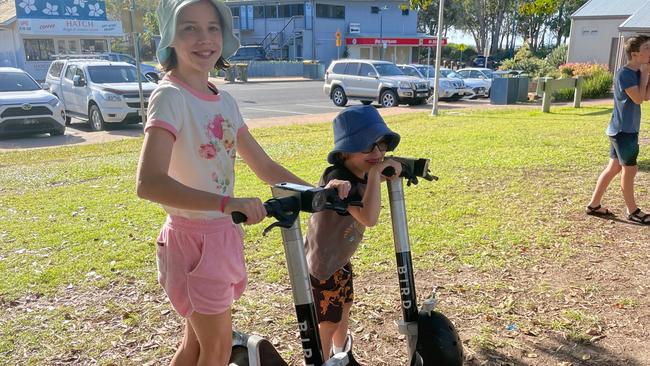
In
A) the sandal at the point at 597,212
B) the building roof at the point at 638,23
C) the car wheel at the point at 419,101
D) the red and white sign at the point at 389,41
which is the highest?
the building roof at the point at 638,23

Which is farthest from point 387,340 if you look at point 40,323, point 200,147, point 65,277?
point 65,277

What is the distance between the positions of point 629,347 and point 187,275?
2.72 meters

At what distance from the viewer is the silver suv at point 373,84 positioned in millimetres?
19562

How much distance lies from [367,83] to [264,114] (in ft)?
13.6

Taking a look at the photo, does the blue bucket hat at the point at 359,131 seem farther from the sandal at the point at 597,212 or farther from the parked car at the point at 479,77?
the parked car at the point at 479,77

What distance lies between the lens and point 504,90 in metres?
20.1

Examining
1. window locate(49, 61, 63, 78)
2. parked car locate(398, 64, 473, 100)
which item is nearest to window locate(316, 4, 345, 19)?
parked car locate(398, 64, 473, 100)

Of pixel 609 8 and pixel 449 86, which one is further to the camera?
pixel 609 8

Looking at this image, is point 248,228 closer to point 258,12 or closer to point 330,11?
point 330,11

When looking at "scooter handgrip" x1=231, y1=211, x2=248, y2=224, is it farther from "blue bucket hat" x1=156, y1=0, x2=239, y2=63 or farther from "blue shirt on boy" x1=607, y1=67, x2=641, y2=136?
"blue shirt on boy" x1=607, y1=67, x2=641, y2=136

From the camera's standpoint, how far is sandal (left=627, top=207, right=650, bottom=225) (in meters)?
5.48

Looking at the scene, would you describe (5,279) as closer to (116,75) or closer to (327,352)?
(327,352)

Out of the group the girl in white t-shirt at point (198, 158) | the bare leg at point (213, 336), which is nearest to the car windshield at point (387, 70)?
the girl in white t-shirt at point (198, 158)

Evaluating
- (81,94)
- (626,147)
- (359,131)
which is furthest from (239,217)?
(81,94)
